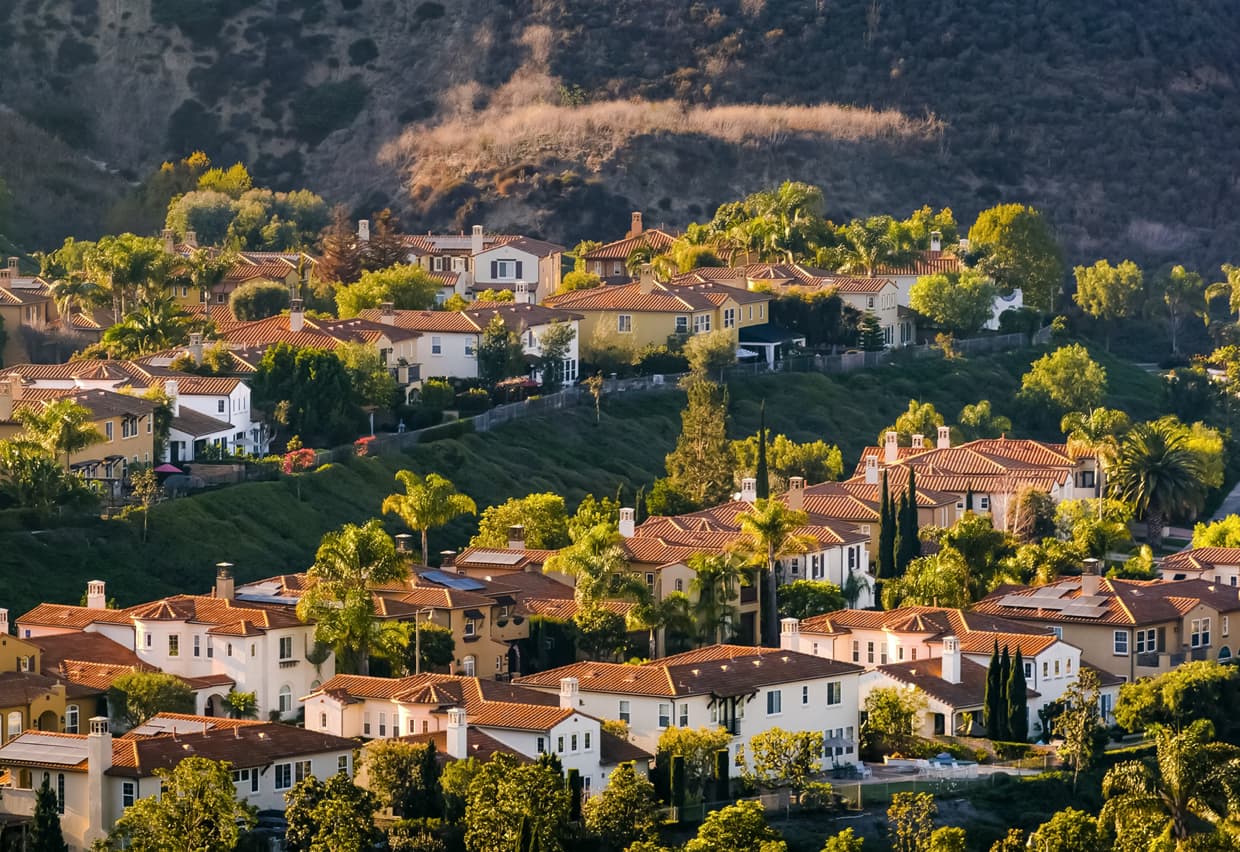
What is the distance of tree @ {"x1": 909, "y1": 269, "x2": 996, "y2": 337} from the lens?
164250 millimetres

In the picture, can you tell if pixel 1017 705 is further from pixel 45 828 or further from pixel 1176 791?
pixel 45 828

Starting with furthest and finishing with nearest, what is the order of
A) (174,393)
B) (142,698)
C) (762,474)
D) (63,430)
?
(762,474)
(174,393)
(63,430)
(142,698)

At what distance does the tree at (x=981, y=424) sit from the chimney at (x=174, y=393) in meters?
35.5

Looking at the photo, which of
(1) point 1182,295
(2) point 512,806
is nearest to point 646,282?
(1) point 1182,295

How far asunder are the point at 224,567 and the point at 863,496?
93.4 feet

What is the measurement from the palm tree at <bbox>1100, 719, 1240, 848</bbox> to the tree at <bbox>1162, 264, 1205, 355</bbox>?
98332 mm

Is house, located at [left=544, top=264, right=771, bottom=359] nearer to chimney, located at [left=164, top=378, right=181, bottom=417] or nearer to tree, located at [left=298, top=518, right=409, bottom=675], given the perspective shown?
chimney, located at [left=164, top=378, right=181, bottom=417]

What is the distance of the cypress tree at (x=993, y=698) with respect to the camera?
336 ft

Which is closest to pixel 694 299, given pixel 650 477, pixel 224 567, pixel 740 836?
pixel 650 477

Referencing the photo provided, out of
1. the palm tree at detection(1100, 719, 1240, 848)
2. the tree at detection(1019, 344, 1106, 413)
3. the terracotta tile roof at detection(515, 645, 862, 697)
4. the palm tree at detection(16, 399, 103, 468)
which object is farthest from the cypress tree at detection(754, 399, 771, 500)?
the palm tree at detection(1100, 719, 1240, 848)

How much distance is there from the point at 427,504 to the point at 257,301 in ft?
129

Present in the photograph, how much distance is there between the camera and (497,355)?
140 metres

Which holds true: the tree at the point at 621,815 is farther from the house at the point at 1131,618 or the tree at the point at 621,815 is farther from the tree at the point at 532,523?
the tree at the point at 532,523

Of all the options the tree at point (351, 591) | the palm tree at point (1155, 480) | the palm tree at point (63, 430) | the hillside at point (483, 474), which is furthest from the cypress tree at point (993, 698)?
the palm tree at point (63, 430)
